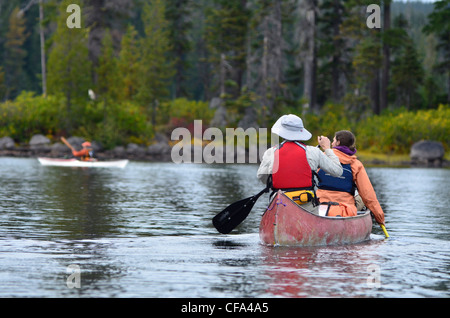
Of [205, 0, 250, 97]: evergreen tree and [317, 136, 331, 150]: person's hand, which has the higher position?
[205, 0, 250, 97]: evergreen tree

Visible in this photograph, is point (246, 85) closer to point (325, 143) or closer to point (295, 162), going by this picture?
point (325, 143)

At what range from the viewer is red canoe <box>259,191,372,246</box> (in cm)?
1121

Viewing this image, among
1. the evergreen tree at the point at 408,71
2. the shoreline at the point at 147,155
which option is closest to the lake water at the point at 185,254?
the shoreline at the point at 147,155

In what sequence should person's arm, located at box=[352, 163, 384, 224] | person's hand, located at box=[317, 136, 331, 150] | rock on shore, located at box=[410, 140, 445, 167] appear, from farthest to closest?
rock on shore, located at box=[410, 140, 445, 167], person's arm, located at box=[352, 163, 384, 224], person's hand, located at box=[317, 136, 331, 150]

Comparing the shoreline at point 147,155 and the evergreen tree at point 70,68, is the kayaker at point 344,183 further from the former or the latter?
the evergreen tree at point 70,68

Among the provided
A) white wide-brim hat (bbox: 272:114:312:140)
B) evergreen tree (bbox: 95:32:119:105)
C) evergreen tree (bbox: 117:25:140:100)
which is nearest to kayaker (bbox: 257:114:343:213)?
white wide-brim hat (bbox: 272:114:312:140)

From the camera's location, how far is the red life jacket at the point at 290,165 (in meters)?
11.4

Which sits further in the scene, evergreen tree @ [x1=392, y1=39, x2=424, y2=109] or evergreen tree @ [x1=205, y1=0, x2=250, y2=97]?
evergreen tree @ [x1=392, y1=39, x2=424, y2=109]

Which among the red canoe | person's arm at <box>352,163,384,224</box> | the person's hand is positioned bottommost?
the red canoe

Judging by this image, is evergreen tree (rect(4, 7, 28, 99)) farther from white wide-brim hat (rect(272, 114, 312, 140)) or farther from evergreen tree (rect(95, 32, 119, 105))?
white wide-brim hat (rect(272, 114, 312, 140))

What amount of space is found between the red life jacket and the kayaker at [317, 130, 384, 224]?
801 millimetres

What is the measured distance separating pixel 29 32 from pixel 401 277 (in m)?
78.6
